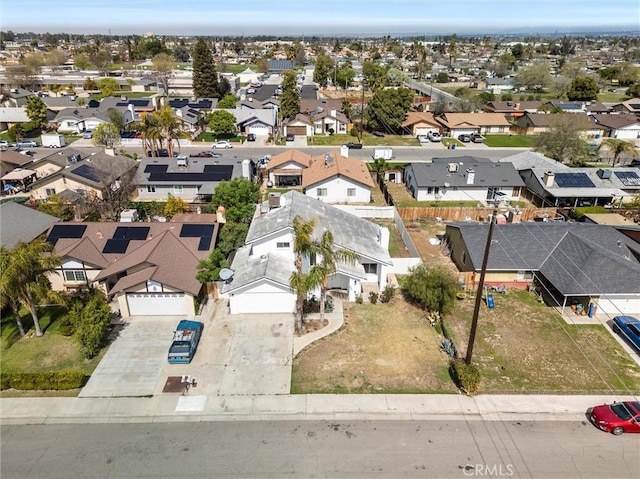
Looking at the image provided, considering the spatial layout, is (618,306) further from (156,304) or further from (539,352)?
(156,304)

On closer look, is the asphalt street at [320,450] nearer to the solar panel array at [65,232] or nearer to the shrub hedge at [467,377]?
the shrub hedge at [467,377]

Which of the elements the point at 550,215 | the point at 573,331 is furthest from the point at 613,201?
the point at 573,331

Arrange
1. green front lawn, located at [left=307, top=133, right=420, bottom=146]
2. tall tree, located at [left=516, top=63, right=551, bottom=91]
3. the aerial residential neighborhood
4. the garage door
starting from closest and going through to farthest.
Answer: the aerial residential neighborhood, green front lawn, located at [left=307, top=133, right=420, bottom=146], the garage door, tall tree, located at [left=516, top=63, right=551, bottom=91]

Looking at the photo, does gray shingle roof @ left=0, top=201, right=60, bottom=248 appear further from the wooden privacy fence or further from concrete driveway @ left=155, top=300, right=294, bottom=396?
the wooden privacy fence

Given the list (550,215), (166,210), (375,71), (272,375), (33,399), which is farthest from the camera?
(375,71)

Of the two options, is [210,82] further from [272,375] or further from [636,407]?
[636,407]

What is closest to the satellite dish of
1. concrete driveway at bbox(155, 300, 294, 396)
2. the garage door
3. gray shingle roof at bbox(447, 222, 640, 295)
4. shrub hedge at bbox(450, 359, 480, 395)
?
concrete driveway at bbox(155, 300, 294, 396)

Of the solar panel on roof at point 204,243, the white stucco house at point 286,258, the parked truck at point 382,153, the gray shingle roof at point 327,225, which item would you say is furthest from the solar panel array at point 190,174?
the parked truck at point 382,153
